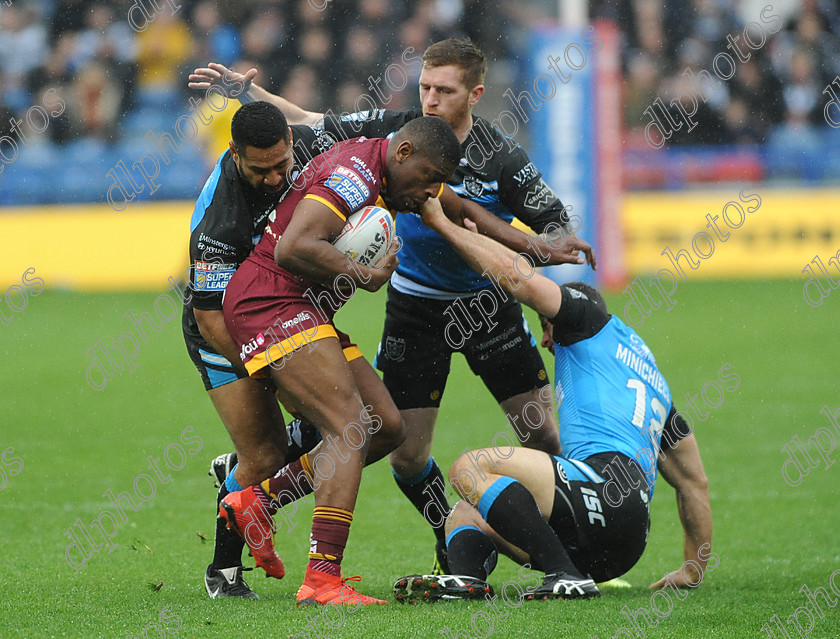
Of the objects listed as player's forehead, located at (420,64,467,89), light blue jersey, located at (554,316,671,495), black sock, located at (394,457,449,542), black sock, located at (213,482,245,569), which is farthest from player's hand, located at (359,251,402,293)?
black sock, located at (394,457,449,542)

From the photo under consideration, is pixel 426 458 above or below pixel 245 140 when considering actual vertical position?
below

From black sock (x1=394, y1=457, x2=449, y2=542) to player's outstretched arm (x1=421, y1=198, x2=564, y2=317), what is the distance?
4.63 ft

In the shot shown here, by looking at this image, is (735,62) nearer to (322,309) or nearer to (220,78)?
(220,78)

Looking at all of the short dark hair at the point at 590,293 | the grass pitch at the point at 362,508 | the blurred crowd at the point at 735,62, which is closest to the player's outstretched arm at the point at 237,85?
the short dark hair at the point at 590,293

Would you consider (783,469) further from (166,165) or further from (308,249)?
(166,165)

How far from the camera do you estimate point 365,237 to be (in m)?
4.93

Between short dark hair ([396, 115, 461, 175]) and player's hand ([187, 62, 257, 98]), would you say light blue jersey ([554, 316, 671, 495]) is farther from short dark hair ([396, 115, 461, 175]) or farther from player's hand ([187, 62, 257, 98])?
player's hand ([187, 62, 257, 98])

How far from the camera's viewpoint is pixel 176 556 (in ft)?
20.1

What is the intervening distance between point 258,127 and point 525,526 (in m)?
2.07

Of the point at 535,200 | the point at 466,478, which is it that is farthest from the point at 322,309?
the point at 535,200

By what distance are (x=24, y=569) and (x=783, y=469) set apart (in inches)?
219

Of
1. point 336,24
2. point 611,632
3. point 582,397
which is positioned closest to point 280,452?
point 582,397

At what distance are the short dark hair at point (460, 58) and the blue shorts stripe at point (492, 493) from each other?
7.91 feet

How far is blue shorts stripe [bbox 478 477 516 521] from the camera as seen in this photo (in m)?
4.78
